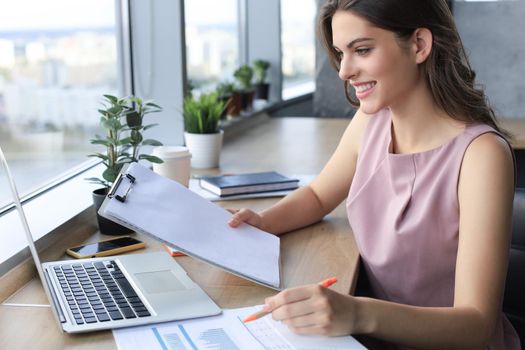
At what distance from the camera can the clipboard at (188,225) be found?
1.24m

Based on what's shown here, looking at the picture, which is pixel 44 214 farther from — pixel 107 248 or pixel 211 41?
pixel 211 41

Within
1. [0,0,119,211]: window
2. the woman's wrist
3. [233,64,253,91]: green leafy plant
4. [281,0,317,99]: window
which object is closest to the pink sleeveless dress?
the woman's wrist

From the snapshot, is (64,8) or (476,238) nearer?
(476,238)

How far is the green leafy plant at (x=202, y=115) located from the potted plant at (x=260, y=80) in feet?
5.59

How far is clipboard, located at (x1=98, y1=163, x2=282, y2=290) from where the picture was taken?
1242 millimetres

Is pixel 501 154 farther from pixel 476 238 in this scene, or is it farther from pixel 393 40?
pixel 393 40

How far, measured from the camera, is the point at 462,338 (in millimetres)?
1152

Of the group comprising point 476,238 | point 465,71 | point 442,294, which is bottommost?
point 442,294

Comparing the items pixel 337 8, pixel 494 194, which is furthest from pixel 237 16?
pixel 494 194

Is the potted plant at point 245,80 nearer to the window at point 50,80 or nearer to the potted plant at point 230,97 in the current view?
the potted plant at point 230,97

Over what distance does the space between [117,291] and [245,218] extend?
370 millimetres

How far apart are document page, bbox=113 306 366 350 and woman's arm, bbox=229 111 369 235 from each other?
454 mm

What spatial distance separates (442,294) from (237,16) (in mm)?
3003

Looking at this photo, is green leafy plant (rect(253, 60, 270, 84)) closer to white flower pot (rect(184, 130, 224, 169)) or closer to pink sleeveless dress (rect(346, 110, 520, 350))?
white flower pot (rect(184, 130, 224, 169))
